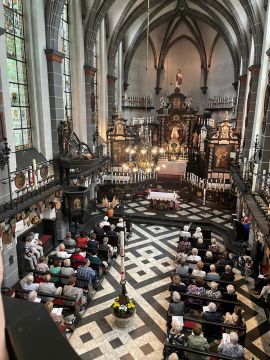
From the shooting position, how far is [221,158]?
18609 millimetres

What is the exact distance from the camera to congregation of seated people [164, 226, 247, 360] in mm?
6438

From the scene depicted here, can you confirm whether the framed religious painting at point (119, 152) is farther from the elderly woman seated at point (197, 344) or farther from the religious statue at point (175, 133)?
the elderly woman seated at point (197, 344)

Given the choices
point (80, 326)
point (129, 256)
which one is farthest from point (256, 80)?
point (80, 326)

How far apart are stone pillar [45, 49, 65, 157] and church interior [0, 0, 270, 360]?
0.16ft

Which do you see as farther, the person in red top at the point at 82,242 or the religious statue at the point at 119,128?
the religious statue at the point at 119,128

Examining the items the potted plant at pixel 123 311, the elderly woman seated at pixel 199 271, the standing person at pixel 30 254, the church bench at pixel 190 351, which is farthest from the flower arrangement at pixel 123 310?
the standing person at pixel 30 254

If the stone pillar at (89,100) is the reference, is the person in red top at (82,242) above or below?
below

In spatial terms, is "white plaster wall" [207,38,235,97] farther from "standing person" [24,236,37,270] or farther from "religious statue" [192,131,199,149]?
"standing person" [24,236,37,270]

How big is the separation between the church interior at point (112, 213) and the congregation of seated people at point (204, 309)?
0.12 feet

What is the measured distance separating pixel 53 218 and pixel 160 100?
18543 mm

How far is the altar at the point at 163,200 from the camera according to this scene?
16.5m

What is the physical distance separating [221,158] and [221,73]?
11260mm

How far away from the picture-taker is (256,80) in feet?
46.6

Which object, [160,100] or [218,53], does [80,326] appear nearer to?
[160,100]
